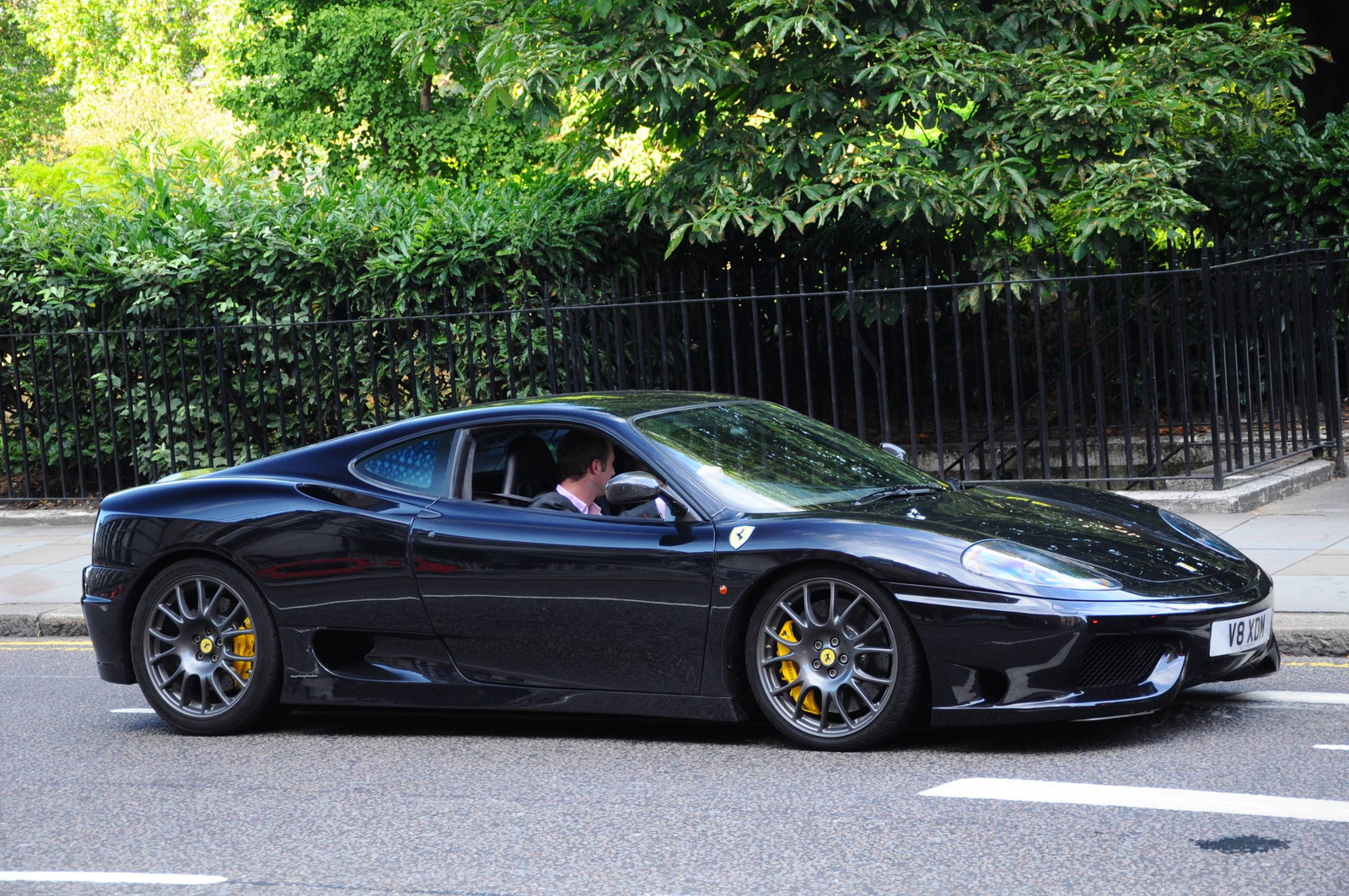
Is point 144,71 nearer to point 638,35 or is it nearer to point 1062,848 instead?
point 638,35

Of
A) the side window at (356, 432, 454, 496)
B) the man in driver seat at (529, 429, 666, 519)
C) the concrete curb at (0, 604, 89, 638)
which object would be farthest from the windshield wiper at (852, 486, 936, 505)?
the concrete curb at (0, 604, 89, 638)

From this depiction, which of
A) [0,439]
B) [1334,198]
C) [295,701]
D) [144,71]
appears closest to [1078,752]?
[295,701]

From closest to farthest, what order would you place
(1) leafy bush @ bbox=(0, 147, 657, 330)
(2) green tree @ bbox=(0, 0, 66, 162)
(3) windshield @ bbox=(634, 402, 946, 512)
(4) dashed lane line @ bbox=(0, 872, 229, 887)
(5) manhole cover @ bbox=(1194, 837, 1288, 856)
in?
(5) manhole cover @ bbox=(1194, 837, 1288, 856)
(4) dashed lane line @ bbox=(0, 872, 229, 887)
(3) windshield @ bbox=(634, 402, 946, 512)
(1) leafy bush @ bbox=(0, 147, 657, 330)
(2) green tree @ bbox=(0, 0, 66, 162)

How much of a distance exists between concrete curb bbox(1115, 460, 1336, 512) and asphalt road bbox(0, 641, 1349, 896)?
3.76 metres

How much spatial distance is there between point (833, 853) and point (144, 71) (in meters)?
56.4

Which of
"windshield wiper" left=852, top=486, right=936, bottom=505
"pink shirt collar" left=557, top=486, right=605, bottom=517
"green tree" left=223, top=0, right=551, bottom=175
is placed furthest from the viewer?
"green tree" left=223, top=0, right=551, bottom=175

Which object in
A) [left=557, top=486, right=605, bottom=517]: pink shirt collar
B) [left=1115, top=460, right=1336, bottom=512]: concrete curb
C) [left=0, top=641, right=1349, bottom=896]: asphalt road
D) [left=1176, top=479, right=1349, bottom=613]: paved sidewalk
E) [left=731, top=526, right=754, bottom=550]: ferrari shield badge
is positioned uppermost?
[left=557, top=486, right=605, bottom=517]: pink shirt collar

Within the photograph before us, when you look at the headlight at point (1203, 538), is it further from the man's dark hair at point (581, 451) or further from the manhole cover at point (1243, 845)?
the man's dark hair at point (581, 451)

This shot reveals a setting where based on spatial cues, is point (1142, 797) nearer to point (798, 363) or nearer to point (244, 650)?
point (244, 650)

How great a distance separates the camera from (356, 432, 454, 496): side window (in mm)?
6199

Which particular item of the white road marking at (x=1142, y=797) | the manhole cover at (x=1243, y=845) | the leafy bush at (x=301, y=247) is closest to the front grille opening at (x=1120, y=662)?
the white road marking at (x=1142, y=797)

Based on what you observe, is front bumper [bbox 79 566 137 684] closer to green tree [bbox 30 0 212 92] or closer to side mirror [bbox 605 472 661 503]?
side mirror [bbox 605 472 661 503]

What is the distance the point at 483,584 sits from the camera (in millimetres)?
5855

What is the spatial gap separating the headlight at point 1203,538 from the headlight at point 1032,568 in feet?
2.87
